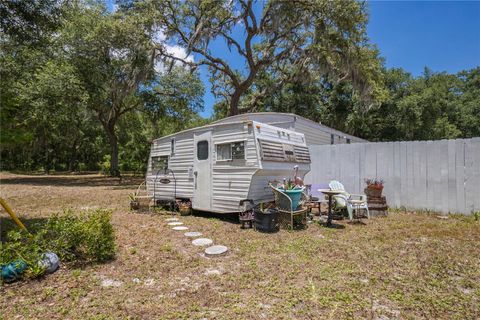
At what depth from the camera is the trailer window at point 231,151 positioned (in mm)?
6324

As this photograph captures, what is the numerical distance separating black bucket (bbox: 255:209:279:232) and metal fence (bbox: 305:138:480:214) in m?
4.10

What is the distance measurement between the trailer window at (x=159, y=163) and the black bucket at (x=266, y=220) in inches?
145

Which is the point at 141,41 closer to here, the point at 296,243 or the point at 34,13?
the point at 34,13

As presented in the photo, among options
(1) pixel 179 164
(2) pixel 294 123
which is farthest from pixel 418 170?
(1) pixel 179 164

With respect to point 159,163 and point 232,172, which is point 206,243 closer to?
point 232,172

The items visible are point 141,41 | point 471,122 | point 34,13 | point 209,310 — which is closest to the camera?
point 209,310

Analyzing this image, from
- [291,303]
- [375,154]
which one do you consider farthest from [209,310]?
[375,154]

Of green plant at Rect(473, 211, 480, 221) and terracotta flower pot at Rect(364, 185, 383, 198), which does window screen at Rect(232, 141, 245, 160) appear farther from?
green plant at Rect(473, 211, 480, 221)

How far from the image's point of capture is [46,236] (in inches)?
169

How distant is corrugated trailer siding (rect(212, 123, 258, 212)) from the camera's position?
6160mm

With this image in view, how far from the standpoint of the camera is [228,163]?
6559 mm

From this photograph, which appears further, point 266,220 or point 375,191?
point 375,191

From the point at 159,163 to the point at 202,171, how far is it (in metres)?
2.13

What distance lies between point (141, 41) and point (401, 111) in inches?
671
